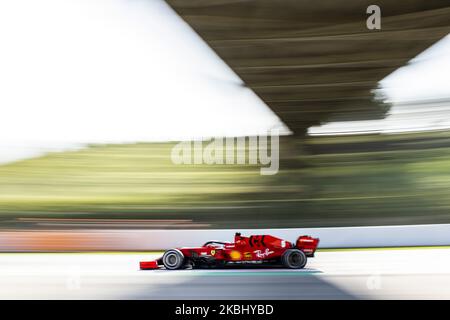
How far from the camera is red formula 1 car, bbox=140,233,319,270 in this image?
228cm

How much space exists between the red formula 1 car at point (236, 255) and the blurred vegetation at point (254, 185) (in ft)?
0.81

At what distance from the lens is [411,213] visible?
2852 mm

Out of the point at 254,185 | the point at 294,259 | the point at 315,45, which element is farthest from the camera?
the point at 315,45

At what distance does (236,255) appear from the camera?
2.30 metres

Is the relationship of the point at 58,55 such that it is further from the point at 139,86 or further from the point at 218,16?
the point at 218,16

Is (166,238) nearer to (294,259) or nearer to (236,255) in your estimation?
(236,255)

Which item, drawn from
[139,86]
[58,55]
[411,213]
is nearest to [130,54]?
[139,86]

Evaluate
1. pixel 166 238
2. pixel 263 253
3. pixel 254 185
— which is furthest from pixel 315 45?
pixel 166 238

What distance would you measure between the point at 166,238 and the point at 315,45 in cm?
167

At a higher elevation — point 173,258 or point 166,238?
point 166,238

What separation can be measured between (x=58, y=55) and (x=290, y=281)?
1.99 metres

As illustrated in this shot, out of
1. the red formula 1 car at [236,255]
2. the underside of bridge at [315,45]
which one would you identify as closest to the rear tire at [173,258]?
the red formula 1 car at [236,255]

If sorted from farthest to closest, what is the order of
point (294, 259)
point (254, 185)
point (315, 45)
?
point (315, 45), point (254, 185), point (294, 259)
